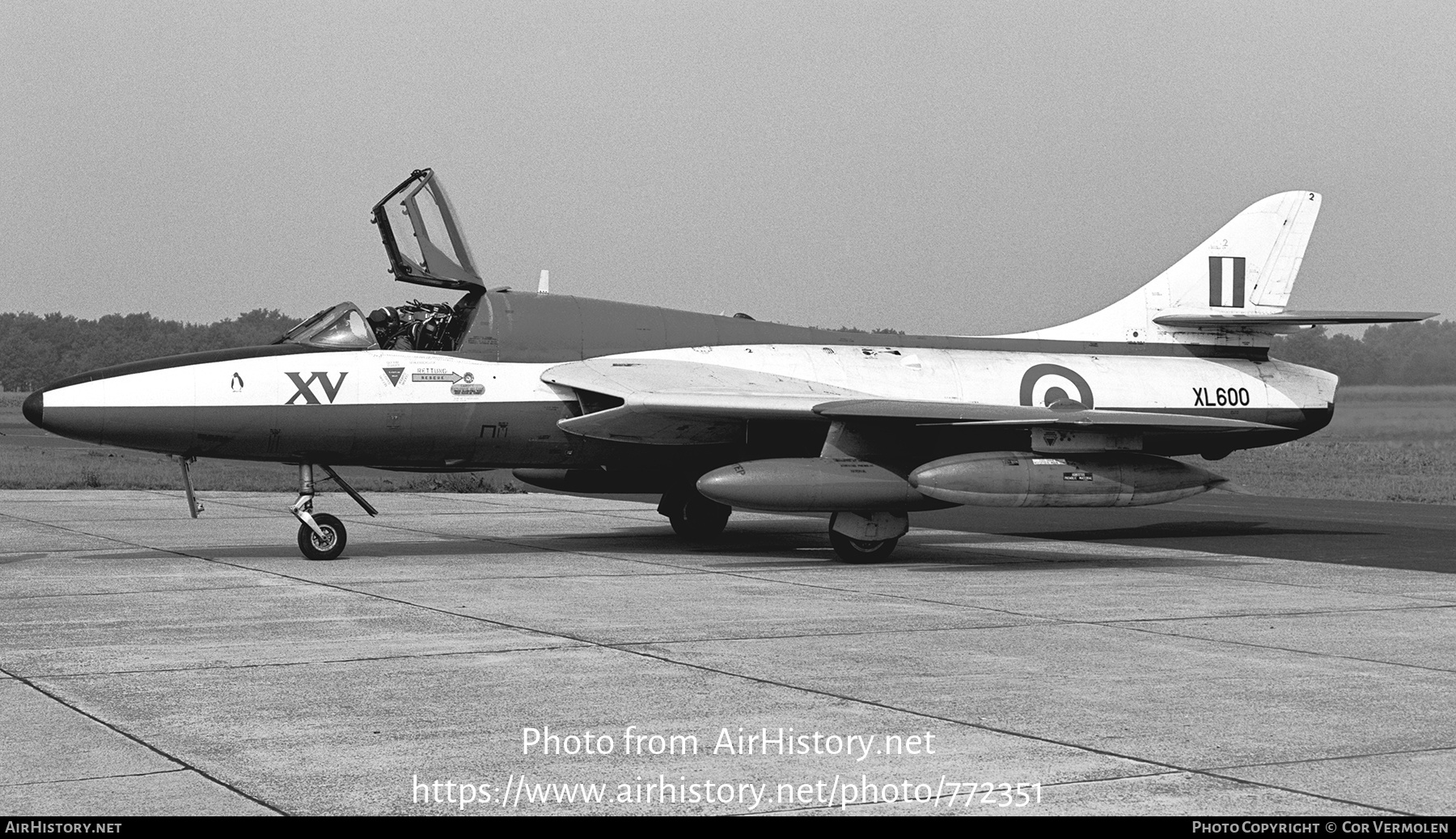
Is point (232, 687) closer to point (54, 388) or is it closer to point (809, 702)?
point (809, 702)

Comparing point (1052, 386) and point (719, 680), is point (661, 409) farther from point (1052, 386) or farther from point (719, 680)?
point (719, 680)

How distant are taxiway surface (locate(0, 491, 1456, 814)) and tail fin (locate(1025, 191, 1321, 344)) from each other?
3455 mm

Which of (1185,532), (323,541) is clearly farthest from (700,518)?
(1185,532)

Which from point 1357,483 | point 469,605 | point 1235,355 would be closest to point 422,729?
point 469,605

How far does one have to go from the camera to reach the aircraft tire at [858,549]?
47.0 feet

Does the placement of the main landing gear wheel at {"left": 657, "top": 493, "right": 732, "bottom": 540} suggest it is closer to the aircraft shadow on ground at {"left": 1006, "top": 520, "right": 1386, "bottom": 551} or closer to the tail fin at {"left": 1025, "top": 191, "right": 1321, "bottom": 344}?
the aircraft shadow on ground at {"left": 1006, "top": 520, "right": 1386, "bottom": 551}

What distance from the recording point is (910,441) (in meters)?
14.3

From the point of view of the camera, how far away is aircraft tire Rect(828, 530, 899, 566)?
14328mm

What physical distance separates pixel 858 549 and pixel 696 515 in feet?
8.91

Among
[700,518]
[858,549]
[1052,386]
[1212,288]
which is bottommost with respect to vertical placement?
[858,549]

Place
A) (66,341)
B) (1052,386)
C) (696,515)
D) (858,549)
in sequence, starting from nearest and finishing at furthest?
(858,549) → (1052,386) → (696,515) → (66,341)

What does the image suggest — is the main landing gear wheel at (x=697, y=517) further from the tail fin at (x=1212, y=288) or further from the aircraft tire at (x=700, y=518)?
the tail fin at (x=1212, y=288)

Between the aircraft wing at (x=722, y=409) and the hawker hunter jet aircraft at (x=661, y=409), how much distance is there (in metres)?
0.03

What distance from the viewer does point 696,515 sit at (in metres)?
16.5
